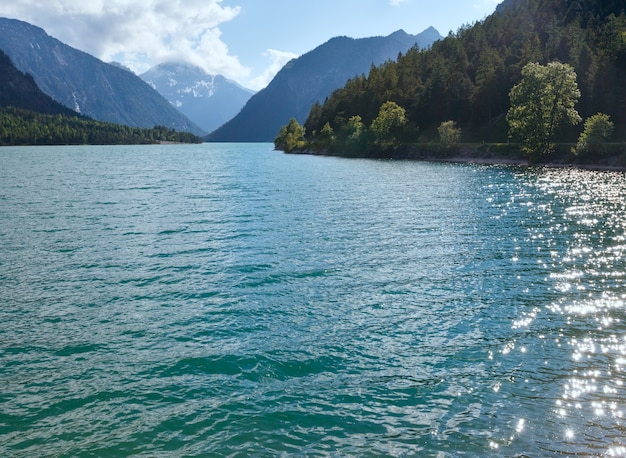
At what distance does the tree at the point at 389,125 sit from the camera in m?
179

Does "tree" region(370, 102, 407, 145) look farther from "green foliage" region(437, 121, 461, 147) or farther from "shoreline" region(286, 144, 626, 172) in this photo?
"green foliage" region(437, 121, 461, 147)

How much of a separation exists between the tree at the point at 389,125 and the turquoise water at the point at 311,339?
141 metres

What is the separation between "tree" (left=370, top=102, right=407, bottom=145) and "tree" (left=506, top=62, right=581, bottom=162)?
60807 mm

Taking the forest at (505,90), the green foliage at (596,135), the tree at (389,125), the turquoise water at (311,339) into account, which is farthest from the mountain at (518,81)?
the turquoise water at (311,339)

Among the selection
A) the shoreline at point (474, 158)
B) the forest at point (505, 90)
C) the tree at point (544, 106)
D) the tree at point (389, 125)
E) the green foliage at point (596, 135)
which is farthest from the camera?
the tree at point (389, 125)

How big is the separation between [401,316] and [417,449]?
398 inches

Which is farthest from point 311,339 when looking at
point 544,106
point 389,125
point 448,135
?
point 389,125

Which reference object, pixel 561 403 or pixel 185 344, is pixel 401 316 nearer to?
pixel 561 403

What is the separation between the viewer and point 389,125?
17938 centimetres

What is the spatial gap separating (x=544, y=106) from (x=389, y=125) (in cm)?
7011

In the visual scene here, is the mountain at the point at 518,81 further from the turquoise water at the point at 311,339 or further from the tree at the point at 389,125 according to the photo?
the turquoise water at the point at 311,339

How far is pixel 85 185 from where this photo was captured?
7781 centimetres

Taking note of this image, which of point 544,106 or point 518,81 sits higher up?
point 518,81

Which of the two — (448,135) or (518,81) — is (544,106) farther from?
(518,81)
